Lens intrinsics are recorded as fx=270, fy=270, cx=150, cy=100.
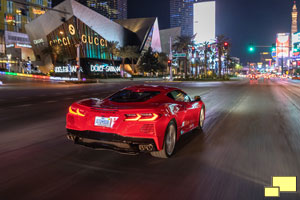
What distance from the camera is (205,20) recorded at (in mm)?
182875

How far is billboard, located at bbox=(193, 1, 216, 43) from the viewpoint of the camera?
591ft

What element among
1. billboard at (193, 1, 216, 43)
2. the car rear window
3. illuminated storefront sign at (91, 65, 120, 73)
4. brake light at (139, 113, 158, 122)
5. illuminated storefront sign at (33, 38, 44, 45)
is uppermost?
billboard at (193, 1, 216, 43)

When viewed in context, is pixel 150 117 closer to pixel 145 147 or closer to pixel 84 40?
pixel 145 147

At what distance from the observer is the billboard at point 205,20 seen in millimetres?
180000

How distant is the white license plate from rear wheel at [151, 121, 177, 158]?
1.04 metres

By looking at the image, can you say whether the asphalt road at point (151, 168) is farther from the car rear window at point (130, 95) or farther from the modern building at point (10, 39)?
the modern building at point (10, 39)

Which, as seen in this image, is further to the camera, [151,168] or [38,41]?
[38,41]

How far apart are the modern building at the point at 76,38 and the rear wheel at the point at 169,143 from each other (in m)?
64.2

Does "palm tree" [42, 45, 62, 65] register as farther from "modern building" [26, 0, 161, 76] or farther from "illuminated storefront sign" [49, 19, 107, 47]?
"illuminated storefront sign" [49, 19, 107, 47]

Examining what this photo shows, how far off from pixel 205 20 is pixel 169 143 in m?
190

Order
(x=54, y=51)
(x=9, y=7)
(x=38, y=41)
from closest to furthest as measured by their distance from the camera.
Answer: (x=54, y=51), (x=38, y=41), (x=9, y=7)

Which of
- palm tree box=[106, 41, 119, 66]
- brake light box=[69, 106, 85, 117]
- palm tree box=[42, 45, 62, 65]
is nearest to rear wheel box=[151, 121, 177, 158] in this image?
brake light box=[69, 106, 85, 117]

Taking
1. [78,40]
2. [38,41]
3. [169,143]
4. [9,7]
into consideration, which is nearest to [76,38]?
[78,40]

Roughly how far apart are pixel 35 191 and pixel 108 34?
79.1m
